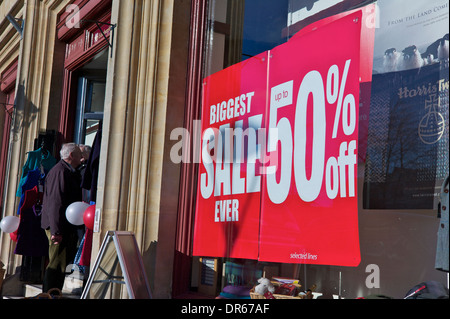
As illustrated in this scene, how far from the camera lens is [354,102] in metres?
3.46

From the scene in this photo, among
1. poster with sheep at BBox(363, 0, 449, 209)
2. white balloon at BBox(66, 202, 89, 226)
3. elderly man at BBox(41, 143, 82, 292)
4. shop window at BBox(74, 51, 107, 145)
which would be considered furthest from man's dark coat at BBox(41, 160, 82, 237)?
poster with sheep at BBox(363, 0, 449, 209)


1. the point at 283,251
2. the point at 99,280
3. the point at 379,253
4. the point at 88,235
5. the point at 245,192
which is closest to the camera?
the point at 379,253

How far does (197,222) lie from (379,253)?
1729 millimetres

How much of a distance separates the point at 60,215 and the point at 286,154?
3.07 m

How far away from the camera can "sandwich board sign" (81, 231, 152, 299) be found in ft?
14.3

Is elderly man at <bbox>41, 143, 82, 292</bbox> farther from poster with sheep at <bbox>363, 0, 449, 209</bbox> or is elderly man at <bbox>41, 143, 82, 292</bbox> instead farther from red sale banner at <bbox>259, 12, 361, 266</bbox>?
poster with sheep at <bbox>363, 0, 449, 209</bbox>

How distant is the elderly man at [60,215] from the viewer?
6.04 m

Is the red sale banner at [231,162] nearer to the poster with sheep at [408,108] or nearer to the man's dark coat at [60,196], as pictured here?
→ the poster with sheep at [408,108]

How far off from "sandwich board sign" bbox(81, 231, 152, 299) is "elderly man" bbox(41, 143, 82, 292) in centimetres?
102

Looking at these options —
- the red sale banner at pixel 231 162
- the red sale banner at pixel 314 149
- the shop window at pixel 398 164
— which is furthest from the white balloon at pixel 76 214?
the shop window at pixel 398 164

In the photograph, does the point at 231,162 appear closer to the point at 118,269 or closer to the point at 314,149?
the point at 314,149
